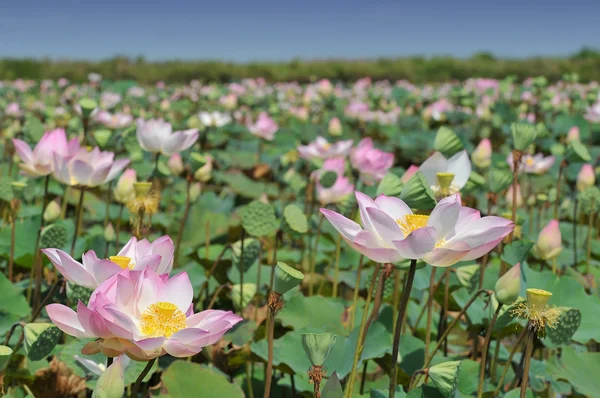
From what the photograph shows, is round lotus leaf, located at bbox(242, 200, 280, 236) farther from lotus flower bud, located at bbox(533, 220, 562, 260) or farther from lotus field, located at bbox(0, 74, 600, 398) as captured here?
lotus flower bud, located at bbox(533, 220, 562, 260)

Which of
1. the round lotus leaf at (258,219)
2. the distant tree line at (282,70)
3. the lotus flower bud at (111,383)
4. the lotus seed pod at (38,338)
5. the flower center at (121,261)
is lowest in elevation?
the lotus seed pod at (38,338)

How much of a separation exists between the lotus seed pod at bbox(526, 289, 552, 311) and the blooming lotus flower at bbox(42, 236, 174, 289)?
502 mm

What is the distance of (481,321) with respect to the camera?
148 centimetres

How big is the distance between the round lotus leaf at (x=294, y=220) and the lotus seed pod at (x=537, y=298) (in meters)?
0.59

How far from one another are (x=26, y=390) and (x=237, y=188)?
1986 millimetres

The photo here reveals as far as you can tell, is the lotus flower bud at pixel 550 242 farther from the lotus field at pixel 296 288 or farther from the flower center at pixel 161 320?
the flower center at pixel 161 320

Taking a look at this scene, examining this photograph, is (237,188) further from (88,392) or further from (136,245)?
(136,245)

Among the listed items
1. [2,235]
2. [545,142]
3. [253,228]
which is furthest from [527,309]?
[545,142]

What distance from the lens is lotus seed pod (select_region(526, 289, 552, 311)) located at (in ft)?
2.79

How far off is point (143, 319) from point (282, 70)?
12.8 metres

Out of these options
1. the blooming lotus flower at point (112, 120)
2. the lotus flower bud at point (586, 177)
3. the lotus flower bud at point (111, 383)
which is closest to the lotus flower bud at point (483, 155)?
the lotus flower bud at point (586, 177)

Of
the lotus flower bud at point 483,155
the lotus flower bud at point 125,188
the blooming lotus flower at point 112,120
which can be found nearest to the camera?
the lotus flower bud at point 125,188

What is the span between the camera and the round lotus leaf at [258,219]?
146cm

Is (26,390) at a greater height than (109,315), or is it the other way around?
(109,315)
